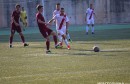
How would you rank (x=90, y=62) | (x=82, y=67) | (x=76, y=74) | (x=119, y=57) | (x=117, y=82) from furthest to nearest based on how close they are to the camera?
(x=119, y=57), (x=90, y=62), (x=82, y=67), (x=76, y=74), (x=117, y=82)

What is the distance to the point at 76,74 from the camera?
12.0 metres

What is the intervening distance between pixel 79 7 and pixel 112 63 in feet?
106

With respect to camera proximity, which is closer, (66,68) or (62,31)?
(66,68)

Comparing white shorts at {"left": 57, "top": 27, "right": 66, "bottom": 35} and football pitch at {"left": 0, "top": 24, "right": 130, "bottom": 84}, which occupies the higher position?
white shorts at {"left": 57, "top": 27, "right": 66, "bottom": 35}

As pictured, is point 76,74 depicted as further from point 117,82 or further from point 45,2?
point 45,2

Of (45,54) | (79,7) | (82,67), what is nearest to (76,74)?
(82,67)

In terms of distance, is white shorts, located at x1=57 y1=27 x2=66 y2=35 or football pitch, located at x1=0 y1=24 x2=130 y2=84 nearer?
football pitch, located at x1=0 y1=24 x2=130 y2=84

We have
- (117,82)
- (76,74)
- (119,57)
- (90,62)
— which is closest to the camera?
(117,82)

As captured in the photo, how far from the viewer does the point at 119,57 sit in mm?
15477

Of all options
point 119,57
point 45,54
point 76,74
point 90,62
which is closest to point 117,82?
point 76,74

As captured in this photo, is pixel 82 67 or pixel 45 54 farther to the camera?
pixel 45 54

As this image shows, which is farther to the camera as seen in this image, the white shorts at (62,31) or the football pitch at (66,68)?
the white shorts at (62,31)

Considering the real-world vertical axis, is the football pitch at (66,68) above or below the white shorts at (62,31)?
below

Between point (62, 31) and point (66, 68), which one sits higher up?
point (62, 31)
